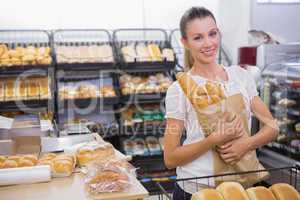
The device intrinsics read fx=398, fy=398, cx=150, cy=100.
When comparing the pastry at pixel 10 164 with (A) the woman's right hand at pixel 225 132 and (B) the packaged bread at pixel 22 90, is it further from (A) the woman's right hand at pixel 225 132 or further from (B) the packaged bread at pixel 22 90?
(B) the packaged bread at pixel 22 90

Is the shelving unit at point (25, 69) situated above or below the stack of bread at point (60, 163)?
above

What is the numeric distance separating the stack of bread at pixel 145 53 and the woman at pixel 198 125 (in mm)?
2315

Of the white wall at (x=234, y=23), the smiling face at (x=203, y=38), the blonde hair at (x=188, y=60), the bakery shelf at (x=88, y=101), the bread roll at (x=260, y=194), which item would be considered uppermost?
the white wall at (x=234, y=23)

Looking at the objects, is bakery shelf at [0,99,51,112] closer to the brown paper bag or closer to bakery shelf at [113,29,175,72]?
bakery shelf at [113,29,175,72]

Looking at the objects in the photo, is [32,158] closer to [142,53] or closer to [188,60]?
[188,60]

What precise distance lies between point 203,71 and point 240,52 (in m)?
2.49

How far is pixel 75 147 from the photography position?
2.05m

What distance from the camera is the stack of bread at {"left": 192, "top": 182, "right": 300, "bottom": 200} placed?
1113 mm

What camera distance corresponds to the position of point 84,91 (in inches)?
147

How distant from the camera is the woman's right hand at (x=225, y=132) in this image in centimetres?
136

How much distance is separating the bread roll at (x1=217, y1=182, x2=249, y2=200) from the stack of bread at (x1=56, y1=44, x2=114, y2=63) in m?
2.71

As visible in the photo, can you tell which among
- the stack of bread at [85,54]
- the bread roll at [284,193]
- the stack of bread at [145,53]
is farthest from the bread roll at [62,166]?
the stack of bread at [145,53]

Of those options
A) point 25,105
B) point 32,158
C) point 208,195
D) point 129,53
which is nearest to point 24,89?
point 25,105

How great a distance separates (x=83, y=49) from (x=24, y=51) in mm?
545
